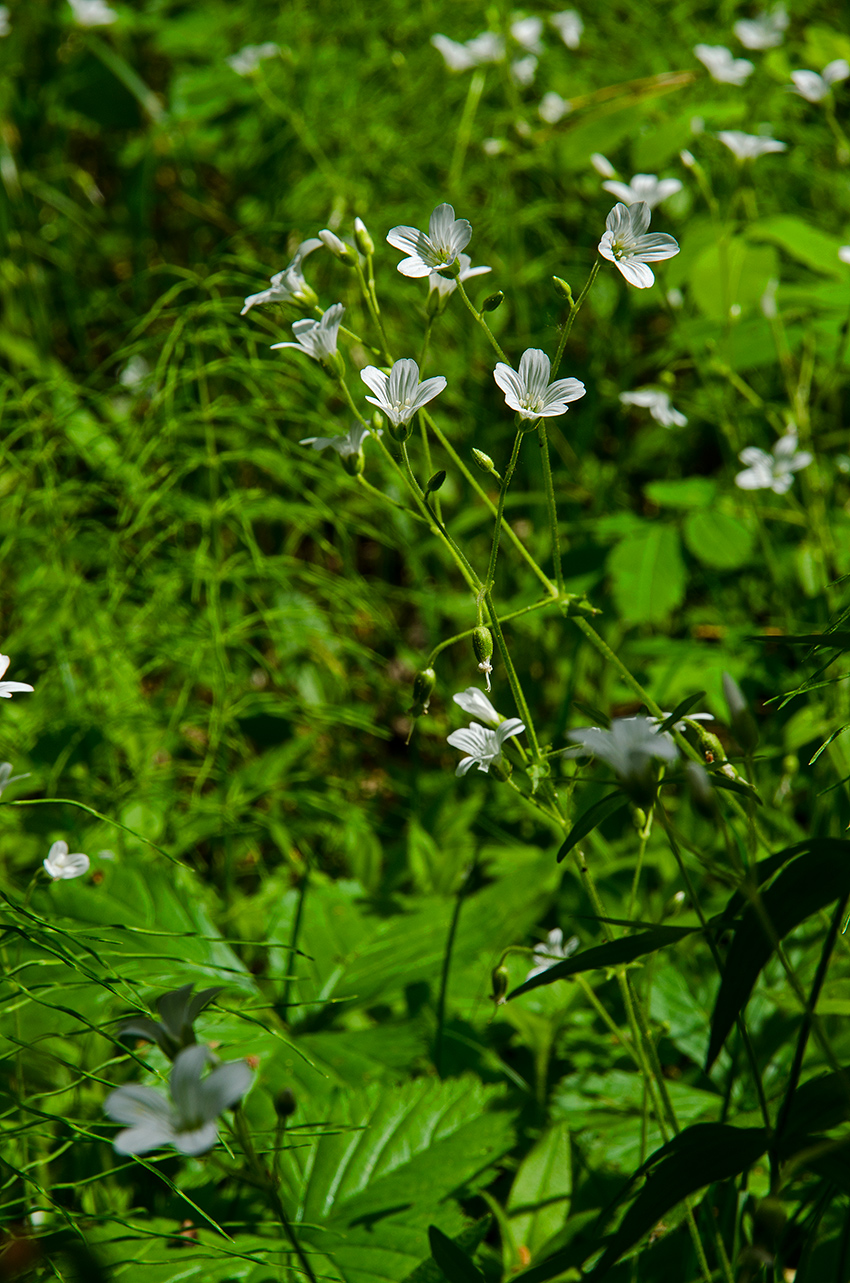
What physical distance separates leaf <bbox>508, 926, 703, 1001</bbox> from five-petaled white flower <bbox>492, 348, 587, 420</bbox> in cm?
45

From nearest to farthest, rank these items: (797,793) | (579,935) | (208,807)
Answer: (579,935) → (208,807) → (797,793)

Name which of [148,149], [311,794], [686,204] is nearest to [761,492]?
[686,204]

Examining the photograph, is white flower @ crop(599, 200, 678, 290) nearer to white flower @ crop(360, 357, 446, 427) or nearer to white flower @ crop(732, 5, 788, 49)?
white flower @ crop(360, 357, 446, 427)

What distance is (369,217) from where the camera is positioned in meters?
2.69

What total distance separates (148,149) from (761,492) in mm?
2321

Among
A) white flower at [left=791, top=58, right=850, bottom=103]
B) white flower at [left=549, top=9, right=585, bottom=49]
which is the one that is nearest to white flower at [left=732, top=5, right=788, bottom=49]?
white flower at [left=549, top=9, right=585, bottom=49]

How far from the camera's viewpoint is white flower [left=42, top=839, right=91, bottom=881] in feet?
3.79

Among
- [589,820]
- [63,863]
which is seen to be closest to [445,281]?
[589,820]

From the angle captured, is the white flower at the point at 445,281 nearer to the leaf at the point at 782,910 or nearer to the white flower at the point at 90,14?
the leaf at the point at 782,910

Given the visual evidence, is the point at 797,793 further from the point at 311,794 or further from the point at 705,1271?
the point at 705,1271

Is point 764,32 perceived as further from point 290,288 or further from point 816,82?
point 290,288

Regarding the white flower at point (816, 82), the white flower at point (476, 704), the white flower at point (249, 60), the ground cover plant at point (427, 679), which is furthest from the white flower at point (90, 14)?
the white flower at point (476, 704)

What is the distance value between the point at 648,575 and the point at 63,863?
1.21m

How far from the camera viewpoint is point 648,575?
76.1 inches
